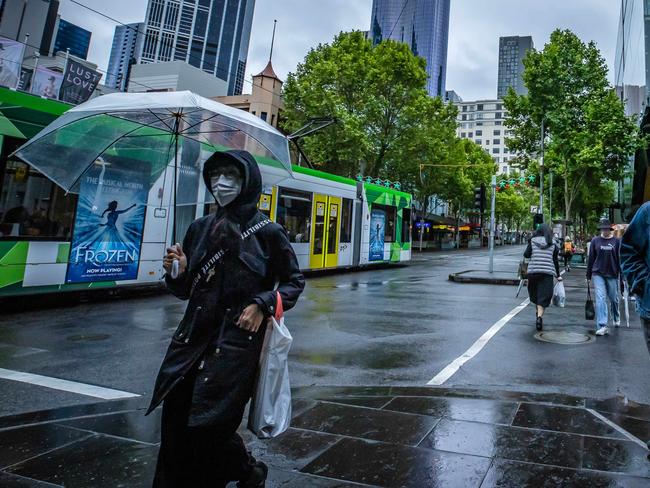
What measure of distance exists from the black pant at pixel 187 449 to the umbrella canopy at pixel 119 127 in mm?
1964

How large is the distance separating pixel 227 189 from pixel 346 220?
1516 centimetres

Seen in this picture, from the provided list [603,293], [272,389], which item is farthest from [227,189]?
[603,293]

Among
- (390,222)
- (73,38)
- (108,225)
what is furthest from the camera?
(73,38)

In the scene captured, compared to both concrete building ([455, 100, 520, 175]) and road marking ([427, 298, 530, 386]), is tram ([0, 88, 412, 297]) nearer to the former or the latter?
road marking ([427, 298, 530, 386])

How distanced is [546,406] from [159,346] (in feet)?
16.3

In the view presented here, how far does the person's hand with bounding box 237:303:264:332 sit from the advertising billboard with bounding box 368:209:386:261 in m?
17.0

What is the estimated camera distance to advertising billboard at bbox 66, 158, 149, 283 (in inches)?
352

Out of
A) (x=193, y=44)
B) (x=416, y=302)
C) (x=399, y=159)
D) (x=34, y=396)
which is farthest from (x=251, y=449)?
(x=193, y=44)

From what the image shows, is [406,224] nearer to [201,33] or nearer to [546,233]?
[546,233]

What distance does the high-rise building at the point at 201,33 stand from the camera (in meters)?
151

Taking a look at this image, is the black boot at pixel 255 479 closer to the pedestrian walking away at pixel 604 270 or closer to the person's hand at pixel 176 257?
the person's hand at pixel 176 257

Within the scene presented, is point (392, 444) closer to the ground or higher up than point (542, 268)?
closer to the ground

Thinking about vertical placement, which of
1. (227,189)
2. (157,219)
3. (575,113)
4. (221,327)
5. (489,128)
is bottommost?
(221,327)

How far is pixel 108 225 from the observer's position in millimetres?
9422
